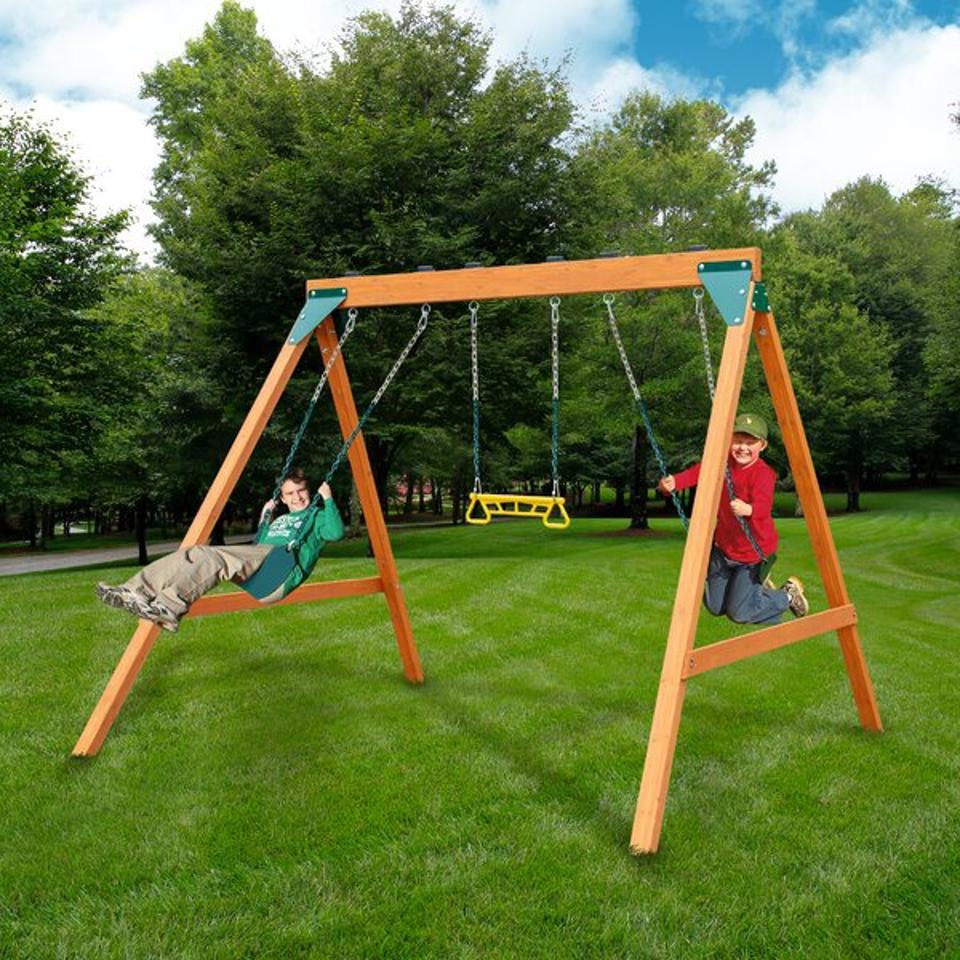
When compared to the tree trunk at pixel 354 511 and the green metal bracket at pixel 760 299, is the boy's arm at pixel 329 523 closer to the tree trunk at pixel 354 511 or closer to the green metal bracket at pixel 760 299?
the green metal bracket at pixel 760 299

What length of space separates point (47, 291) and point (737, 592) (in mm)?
15650

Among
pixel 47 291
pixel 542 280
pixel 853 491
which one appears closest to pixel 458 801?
pixel 542 280

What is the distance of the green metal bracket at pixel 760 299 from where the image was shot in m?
4.96

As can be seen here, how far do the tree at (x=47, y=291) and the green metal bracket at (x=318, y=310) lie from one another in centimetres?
1160

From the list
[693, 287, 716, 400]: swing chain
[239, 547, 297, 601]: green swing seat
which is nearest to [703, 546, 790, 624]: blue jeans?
[693, 287, 716, 400]: swing chain

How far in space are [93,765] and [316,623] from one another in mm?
3964

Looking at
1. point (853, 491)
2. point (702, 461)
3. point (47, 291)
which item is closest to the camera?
point (702, 461)

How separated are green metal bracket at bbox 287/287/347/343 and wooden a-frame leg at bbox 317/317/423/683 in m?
0.21

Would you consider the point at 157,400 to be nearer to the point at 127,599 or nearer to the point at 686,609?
the point at 127,599

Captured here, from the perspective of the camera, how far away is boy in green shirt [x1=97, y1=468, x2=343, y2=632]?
472 cm

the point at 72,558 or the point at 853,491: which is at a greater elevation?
the point at 853,491

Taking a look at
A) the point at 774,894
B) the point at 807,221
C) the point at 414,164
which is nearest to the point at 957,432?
the point at 807,221

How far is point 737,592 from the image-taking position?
17.1ft

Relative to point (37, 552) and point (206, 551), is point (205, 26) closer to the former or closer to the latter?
point (37, 552)
